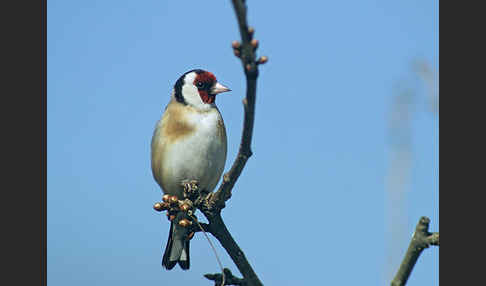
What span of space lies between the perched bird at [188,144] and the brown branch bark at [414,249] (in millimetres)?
2209

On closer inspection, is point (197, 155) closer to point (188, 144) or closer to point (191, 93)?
point (188, 144)

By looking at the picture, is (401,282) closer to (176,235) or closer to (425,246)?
(425,246)

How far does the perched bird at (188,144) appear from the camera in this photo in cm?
423

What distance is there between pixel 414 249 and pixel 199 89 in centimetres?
260

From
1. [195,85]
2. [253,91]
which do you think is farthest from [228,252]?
[195,85]

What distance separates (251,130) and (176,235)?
2.60 meters

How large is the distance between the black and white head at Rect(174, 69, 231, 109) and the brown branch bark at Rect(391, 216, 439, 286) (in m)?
2.36

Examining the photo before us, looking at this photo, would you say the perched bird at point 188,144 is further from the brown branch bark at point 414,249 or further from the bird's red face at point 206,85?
the brown branch bark at point 414,249

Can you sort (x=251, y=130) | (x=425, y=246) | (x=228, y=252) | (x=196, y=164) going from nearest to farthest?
(x=251, y=130) → (x=425, y=246) → (x=228, y=252) → (x=196, y=164)

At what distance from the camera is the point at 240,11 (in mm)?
1703

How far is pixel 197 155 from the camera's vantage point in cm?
420

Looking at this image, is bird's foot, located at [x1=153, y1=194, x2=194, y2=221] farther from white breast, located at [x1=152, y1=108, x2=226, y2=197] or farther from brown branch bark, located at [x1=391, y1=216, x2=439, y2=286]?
brown branch bark, located at [x1=391, y1=216, x2=439, y2=286]

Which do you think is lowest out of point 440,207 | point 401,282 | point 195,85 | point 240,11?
point 401,282

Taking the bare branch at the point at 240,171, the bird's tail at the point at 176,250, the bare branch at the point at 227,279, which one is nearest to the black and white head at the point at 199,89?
the bird's tail at the point at 176,250
